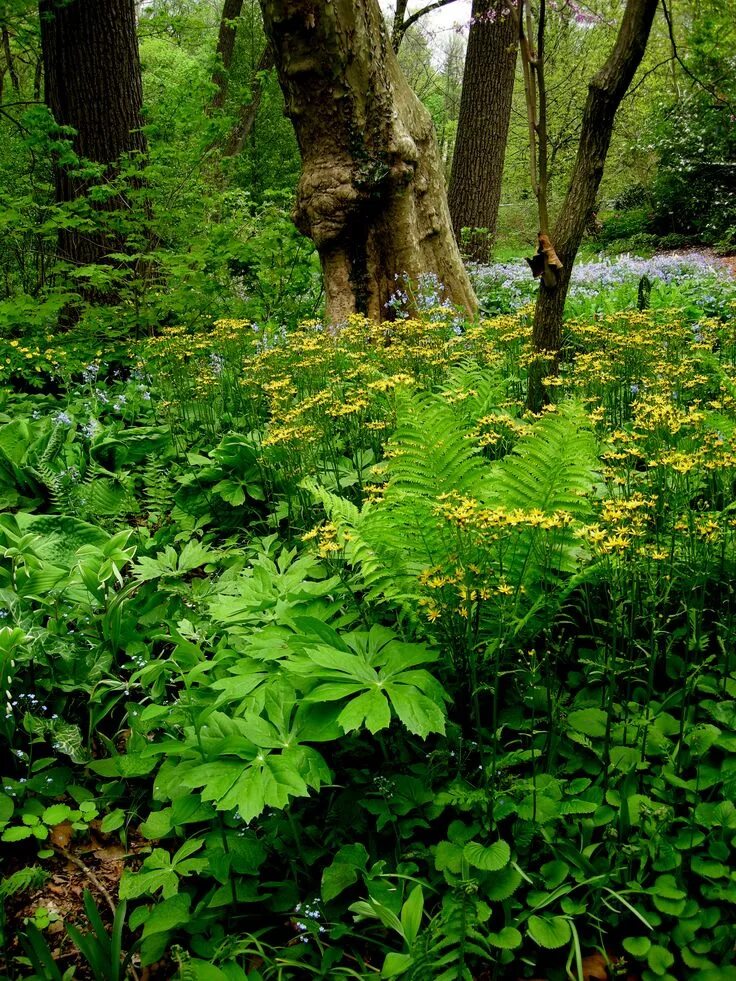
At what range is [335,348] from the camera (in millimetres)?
3801

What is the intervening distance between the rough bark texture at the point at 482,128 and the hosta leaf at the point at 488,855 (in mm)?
8326

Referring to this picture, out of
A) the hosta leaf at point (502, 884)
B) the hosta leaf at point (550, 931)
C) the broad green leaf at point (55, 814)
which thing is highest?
the hosta leaf at point (502, 884)

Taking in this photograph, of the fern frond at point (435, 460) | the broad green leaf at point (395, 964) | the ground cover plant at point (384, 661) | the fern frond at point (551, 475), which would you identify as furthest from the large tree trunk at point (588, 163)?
the broad green leaf at point (395, 964)

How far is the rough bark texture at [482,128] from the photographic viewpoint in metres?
8.41

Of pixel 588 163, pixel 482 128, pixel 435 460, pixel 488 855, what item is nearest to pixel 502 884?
pixel 488 855

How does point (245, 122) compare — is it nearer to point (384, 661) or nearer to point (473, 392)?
point (473, 392)

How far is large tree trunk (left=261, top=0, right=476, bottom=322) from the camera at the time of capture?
182 inches

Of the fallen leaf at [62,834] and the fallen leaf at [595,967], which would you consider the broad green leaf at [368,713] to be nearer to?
the fallen leaf at [595,967]

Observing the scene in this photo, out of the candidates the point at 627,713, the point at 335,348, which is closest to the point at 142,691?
the point at 627,713

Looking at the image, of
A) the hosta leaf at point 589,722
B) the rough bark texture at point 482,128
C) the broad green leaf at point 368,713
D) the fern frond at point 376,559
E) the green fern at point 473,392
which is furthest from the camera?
the rough bark texture at point 482,128

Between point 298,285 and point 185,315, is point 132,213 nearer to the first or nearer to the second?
point 185,315

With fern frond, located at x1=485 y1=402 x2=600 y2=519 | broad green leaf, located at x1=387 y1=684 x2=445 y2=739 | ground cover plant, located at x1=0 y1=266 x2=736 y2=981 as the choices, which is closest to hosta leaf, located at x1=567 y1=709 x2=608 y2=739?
ground cover plant, located at x1=0 y1=266 x2=736 y2=981

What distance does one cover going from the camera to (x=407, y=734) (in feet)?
6.21

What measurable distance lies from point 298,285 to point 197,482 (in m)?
3.24
